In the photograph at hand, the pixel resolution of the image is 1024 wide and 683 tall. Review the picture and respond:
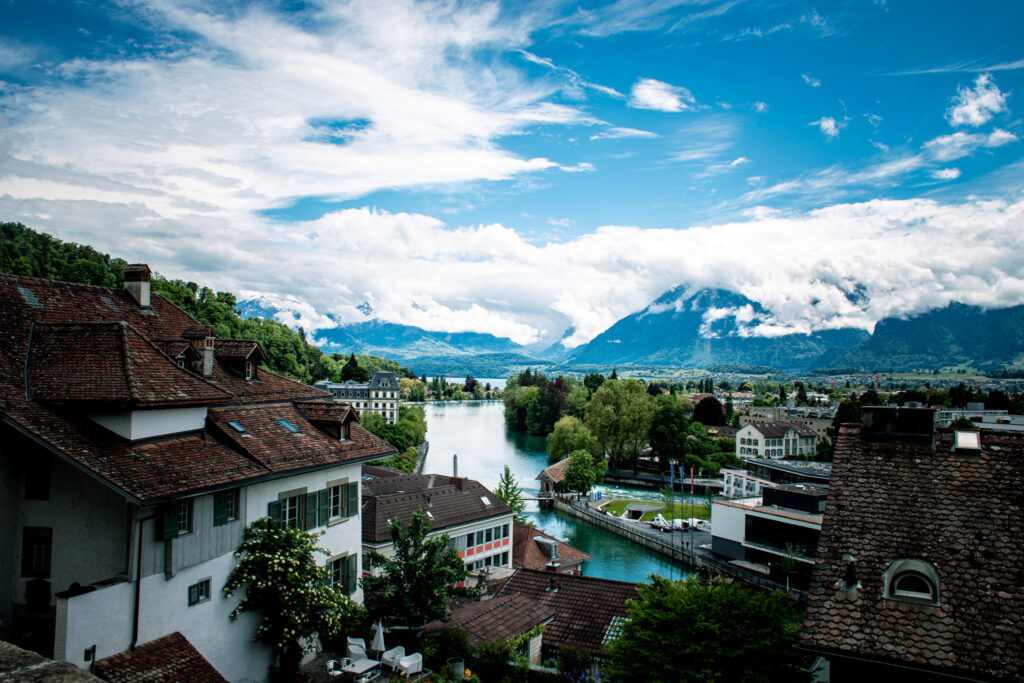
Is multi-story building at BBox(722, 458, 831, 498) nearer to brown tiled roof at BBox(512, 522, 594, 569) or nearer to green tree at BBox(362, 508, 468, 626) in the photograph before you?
brown tiled roof at BBox(512, 522, 594, 569)

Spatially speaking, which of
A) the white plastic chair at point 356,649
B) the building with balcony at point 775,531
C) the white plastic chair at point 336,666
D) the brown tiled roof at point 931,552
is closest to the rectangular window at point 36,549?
the white plastic chair at point 336,666

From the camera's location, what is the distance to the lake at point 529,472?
50.9 m

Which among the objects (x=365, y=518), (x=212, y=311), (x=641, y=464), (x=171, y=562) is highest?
(x=212, y=311)

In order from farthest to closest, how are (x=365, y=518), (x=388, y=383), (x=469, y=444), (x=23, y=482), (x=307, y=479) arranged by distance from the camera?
(x=388, y=383), (x=469, y=444), (x=365, y=518), (x=307, y=479), (x=23, y=482)

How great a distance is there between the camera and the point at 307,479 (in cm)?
1920

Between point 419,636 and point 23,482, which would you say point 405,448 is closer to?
point 419,636

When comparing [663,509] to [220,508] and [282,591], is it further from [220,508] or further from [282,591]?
[220,508]

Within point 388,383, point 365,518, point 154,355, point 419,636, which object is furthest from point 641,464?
point 154,355

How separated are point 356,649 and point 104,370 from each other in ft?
33.8

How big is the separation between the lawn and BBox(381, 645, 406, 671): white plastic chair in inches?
1941

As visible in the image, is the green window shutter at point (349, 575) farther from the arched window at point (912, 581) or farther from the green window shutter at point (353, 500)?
the arched window at point (912, 581)

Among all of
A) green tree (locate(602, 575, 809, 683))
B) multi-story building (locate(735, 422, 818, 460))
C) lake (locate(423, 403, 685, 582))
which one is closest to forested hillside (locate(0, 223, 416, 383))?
lake (locate(423, 403, 685, 582))

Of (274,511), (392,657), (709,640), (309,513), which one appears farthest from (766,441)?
(709,640)

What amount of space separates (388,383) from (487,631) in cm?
11968
